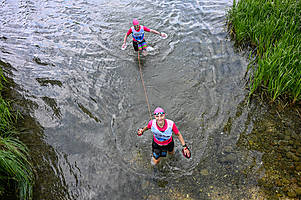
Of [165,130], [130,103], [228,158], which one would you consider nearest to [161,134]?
[165,130]

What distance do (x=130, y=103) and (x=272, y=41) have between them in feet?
15.8

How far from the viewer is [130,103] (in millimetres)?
6703

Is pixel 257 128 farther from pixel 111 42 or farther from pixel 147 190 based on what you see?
pixel 111 42

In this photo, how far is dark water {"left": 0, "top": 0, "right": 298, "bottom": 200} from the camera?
4738mm

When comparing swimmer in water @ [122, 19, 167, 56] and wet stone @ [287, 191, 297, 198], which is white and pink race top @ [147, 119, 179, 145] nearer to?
wet stone @ [287, 191, 297, 198]

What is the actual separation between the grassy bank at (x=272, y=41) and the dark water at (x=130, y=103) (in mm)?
592

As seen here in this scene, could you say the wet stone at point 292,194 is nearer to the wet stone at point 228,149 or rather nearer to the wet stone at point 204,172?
the wet stone at point 228,149

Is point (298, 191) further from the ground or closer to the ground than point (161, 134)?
closer to the ground

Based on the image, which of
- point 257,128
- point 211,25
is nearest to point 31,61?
point 211,25

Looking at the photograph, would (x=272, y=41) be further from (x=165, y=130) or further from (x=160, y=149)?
(x=160, y=149)

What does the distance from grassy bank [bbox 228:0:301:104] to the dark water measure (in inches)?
23.3

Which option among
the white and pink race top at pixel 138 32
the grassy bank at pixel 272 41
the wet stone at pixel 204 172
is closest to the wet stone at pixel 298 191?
the wet stone at pixel 204 172

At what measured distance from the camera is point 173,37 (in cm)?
945

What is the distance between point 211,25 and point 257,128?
5937mm
